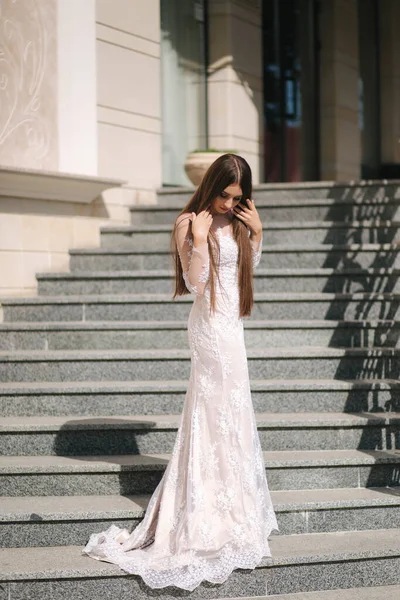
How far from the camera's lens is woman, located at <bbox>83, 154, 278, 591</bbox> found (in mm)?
4691

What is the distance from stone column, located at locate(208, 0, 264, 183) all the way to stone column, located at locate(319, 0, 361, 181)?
6.11 feet

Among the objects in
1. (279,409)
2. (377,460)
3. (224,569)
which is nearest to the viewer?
(224,569)

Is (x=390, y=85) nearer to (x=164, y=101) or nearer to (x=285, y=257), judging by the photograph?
(x=164, y=101)

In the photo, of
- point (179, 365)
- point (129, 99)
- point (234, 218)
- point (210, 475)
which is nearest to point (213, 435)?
point (210, 475)

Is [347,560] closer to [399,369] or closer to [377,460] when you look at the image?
[377,460]

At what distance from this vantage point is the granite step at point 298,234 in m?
7.91

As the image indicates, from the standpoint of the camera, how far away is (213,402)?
4.85 m

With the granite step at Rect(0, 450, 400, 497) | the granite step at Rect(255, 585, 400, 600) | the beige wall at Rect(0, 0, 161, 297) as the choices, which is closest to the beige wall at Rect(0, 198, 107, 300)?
the beige wall at Rect(0, 0, 161, 297)

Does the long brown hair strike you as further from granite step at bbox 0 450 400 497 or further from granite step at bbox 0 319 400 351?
granite step at bbox 0 319 400 351

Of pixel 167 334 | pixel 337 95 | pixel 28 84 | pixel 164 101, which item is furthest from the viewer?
pixel 337 95

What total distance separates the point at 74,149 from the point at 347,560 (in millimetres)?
4267

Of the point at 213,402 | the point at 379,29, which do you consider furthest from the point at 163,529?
the point at 379,29

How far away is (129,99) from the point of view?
8758 millimetres

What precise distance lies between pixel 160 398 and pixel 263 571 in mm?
1591
